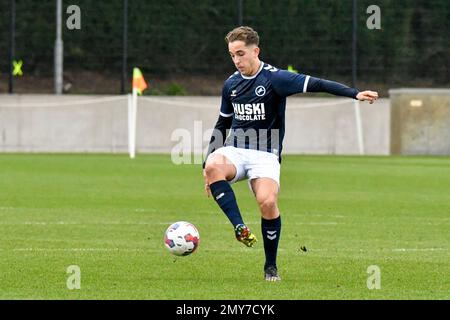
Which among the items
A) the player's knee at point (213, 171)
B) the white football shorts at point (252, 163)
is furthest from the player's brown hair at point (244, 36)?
the player's knee at point (213, 171)

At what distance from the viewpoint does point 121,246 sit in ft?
41.0

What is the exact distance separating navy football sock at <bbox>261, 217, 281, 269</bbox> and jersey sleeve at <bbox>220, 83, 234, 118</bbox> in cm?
113

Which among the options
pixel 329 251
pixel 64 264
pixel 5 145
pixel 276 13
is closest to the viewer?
pixel 64 264

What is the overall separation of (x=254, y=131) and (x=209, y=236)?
3.36 metres

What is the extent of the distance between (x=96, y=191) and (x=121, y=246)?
25.6ft

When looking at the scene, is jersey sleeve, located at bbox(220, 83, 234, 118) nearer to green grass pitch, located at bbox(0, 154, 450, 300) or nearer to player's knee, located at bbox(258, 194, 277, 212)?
player's knee, located at bbox(258, 194, 277, 212)

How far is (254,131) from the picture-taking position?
10.5 m

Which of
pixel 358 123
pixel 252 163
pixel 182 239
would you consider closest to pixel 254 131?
pixel 252 163

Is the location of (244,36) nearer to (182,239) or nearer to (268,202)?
(268,202)

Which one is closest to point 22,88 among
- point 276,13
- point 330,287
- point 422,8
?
point 276,13

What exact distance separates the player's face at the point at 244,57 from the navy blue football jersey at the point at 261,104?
80 mm

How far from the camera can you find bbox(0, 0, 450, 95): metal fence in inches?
1469

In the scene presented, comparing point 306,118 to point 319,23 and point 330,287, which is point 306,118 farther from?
point 330,287

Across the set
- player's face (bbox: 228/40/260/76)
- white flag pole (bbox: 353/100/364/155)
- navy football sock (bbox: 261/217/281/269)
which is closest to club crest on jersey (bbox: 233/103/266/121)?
player's face (bbox: 228/40/260/76)
